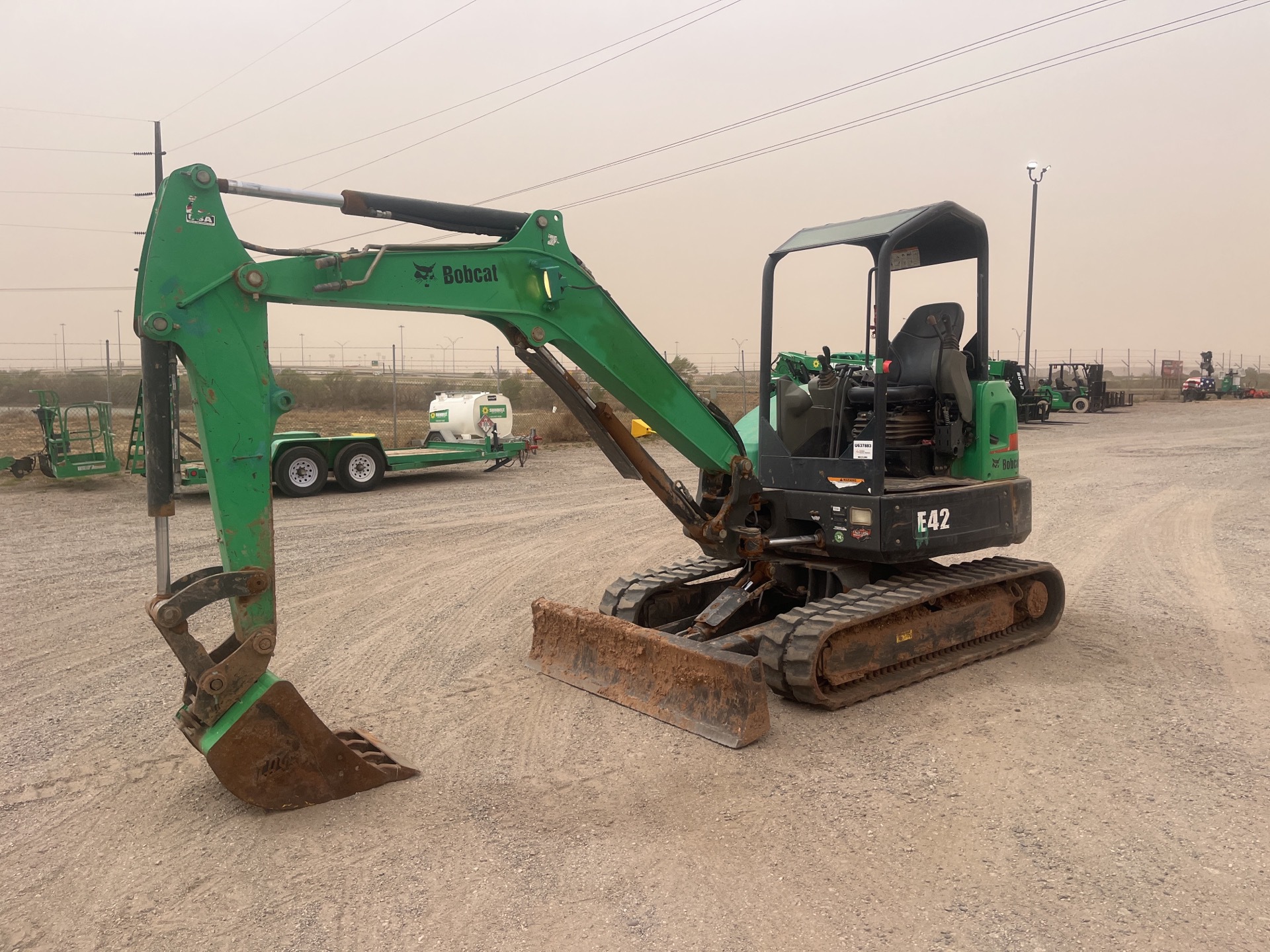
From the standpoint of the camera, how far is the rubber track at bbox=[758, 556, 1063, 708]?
5.53 metres

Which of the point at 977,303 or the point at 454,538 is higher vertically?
the point at 977,303

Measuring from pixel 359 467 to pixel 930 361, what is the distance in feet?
36.8

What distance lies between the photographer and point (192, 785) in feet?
15.5

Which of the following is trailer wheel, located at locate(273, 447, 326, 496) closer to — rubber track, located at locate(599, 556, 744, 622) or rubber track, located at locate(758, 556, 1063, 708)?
rubber track, located at locate(599, 556, 744, 622)

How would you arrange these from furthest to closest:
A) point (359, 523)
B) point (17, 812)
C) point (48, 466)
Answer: point (48, 466)
point (359, 523)
point (17, 812)

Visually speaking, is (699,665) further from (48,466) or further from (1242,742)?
(48,466)

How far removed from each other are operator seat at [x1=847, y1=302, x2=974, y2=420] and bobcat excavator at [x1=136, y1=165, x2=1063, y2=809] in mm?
16

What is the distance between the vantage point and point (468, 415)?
17938 mm

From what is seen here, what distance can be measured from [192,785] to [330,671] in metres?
1.84


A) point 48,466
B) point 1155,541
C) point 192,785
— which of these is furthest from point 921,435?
point 48,466

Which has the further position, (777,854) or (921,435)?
(921,435)

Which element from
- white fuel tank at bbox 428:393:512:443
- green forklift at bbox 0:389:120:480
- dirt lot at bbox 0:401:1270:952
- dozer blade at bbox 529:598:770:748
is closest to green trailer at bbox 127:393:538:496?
green forklift at bbox 0:389:120:480

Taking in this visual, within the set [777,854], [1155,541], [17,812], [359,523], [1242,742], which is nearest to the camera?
[777,854]

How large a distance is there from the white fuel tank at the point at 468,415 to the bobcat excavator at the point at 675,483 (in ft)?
36.4
